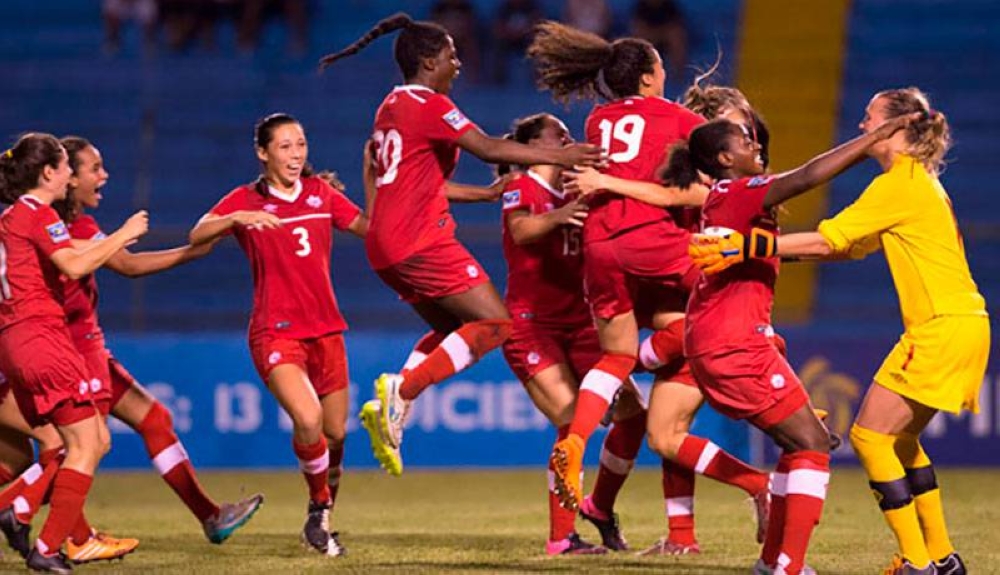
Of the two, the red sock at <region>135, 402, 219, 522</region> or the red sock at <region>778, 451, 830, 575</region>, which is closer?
the red sock at <region>778, 451, 830, 575</region>

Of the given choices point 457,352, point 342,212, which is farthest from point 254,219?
point 457,352

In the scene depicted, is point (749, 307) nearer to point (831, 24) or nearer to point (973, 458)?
point (973, 458)

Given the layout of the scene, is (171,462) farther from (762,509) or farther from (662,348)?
(762,509)

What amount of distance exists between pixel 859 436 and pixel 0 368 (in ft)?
12.3

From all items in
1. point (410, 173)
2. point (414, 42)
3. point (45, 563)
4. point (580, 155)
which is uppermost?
point (414, 42)

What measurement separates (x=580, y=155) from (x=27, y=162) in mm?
2448

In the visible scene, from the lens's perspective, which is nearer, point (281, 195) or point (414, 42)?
point (414, 42)

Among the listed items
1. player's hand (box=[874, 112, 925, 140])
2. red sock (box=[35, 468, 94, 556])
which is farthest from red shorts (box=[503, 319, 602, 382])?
player's hand (box=[874, 112, 925, 140])

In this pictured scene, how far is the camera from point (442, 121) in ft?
24.8

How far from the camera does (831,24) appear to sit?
1919 centimetres

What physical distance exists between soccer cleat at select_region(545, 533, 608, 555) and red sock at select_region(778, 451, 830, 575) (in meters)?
1.68

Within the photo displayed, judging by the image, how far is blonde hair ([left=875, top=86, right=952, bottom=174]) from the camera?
21.1 feet

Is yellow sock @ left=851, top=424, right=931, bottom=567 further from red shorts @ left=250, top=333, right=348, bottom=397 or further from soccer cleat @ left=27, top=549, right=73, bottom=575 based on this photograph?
soccer cleat @ left=27, top=549, right=73, bottom=575

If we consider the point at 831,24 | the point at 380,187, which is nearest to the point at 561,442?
the point at 380,187
